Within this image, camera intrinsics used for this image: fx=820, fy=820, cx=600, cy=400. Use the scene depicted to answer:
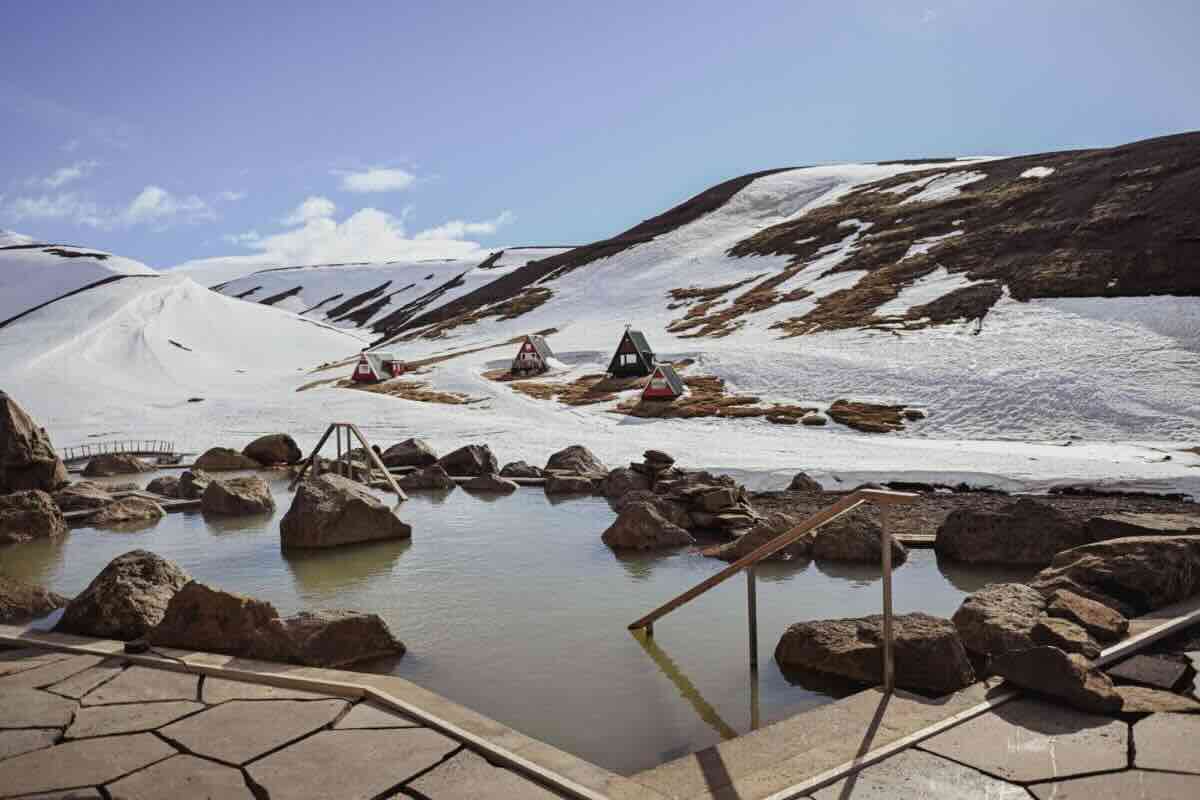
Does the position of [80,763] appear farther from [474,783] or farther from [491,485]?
[491,485]

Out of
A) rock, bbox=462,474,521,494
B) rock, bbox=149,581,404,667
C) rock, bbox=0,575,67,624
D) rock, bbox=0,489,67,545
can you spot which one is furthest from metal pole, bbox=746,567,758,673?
rock, bbox=0,489,67,545

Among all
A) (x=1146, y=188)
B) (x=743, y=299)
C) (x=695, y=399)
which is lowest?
(x=695, y=399)

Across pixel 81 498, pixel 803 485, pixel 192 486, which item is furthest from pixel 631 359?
pixel 81 498

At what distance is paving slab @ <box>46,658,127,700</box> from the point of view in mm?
5938

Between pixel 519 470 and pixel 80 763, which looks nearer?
pixel 80 763

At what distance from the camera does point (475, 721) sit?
5.45m

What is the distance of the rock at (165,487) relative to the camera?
18.3 meters

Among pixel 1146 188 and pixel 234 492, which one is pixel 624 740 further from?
pixel 1146 188

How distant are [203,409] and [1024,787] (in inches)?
1519

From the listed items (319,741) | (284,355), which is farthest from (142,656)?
(284,355)

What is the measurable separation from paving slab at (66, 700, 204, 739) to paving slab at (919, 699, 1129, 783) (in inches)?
191

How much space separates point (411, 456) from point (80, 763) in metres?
17.6

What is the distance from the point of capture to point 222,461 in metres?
23.3

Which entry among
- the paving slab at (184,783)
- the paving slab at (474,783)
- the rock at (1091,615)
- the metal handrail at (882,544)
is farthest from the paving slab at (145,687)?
the rock at (1091,615)
